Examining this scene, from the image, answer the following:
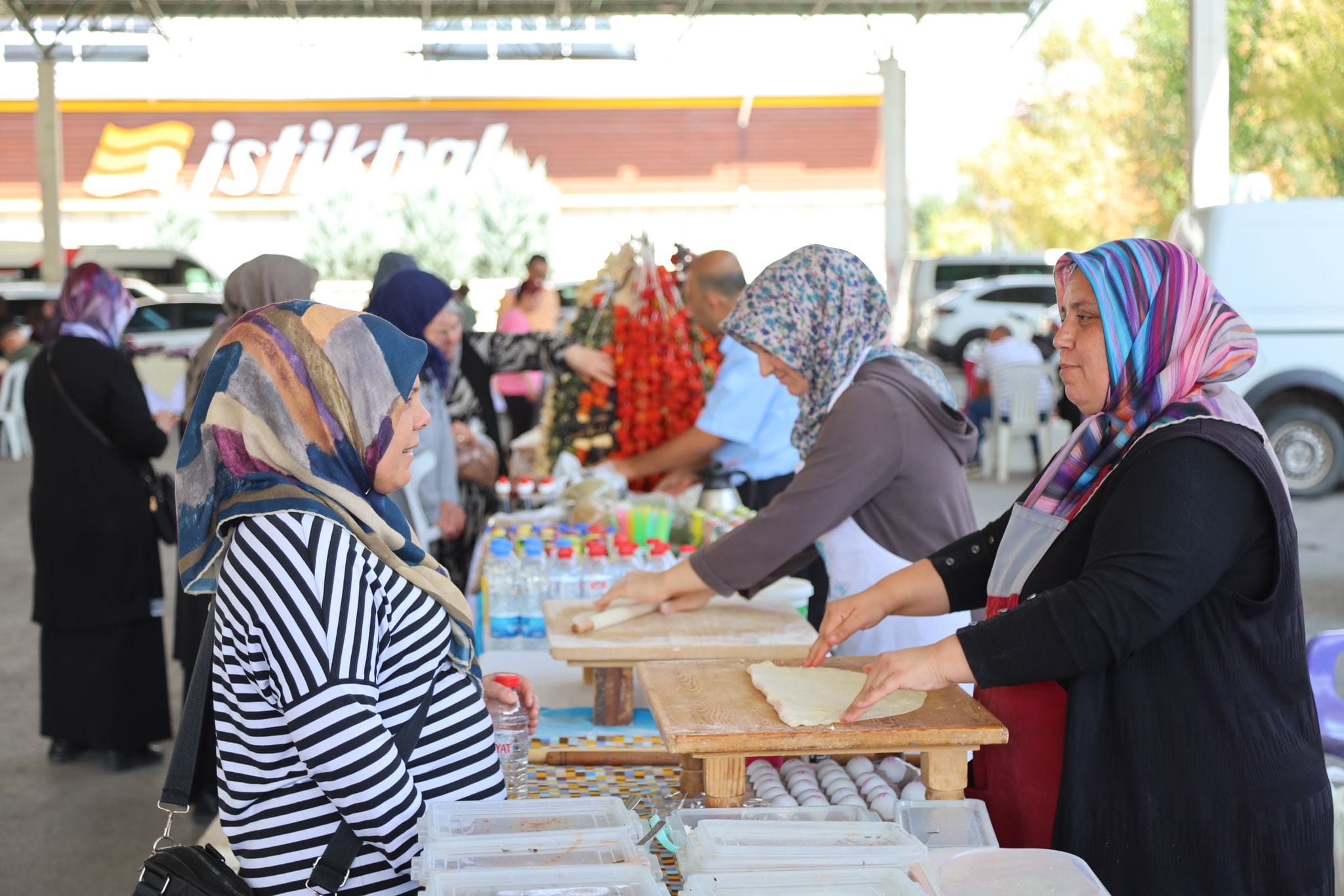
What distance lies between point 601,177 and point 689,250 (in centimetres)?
2379

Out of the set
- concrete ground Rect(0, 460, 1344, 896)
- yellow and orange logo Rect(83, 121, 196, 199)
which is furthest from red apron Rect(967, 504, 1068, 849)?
yellow and orange logo Rect(83, 121, 196, 199)

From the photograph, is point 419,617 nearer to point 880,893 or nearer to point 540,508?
point 880,893

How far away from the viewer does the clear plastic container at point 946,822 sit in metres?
1.86

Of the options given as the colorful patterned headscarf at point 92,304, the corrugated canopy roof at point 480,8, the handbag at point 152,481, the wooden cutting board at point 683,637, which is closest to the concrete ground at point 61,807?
the handbag at point 152,481

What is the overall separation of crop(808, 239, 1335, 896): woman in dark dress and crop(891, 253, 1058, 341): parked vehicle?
20.7 metres

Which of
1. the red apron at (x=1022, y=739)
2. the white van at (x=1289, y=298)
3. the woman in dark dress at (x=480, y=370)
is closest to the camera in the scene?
the red apron at (x=1022, y=739)

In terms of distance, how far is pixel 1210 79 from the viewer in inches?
448

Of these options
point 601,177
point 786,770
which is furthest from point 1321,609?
point 601,177

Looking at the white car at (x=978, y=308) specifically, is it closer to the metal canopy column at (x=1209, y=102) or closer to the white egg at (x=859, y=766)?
the metal canopy column at (x=1209, y=102)

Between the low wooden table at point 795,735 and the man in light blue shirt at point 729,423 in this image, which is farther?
the man in light blue shirt at point 729,423

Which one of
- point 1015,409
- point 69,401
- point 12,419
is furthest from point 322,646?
point 12,419

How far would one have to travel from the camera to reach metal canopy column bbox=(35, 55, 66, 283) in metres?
21.2

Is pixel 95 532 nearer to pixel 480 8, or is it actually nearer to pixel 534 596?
pixel 534 596

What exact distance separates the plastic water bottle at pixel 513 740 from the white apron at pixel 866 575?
2.91ft
